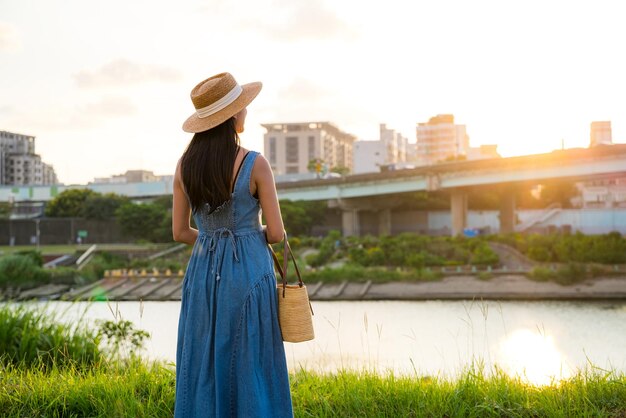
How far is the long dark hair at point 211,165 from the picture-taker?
268 cm

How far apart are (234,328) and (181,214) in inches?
20.4

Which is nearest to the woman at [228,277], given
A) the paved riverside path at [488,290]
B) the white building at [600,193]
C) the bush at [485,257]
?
the paved riverside path at [488,290]

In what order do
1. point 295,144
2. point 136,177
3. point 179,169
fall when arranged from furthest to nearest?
point 295,144
point 136,177
point 179,169

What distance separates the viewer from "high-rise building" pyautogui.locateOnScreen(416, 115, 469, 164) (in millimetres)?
125438

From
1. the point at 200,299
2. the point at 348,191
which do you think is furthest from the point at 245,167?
the point at 348,191

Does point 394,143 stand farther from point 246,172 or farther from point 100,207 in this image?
point 246,172

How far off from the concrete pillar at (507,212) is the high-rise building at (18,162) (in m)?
65.2

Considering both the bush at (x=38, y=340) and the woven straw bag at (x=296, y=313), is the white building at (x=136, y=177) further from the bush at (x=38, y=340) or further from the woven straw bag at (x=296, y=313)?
the woven straw bag at (x=296, y=313)

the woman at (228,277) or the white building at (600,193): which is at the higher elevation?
the white building at (600,193)

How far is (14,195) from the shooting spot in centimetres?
6138

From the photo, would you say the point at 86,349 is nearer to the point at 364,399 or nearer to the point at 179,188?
the point at 364,399

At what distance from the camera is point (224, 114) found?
2.71 m

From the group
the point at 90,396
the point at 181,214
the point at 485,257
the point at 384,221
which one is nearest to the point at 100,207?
the point at 384,221

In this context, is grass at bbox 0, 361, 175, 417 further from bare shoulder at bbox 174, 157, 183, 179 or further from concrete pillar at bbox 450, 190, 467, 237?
concrete pillar at bbox 450, 190, 467, 237
